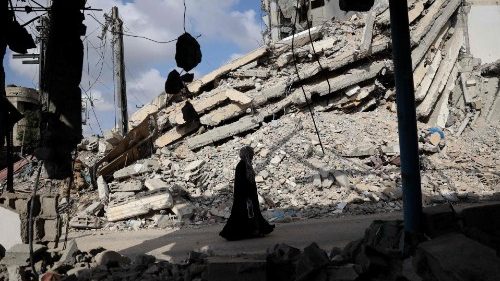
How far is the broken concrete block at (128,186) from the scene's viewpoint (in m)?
12.2

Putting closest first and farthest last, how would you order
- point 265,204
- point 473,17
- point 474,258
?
point 474,258 → point 265,204 → point 473,17

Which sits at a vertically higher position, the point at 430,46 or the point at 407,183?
the point at 430,46

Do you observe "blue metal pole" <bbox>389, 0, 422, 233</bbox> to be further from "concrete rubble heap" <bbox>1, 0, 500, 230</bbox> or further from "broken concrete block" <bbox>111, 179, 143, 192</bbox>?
"broken concrete block" <bbox>111, 179, 143, 192</bbox>

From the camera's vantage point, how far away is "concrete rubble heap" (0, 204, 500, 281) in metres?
2.76

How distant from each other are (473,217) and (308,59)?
496 inches

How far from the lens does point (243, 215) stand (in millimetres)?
7105

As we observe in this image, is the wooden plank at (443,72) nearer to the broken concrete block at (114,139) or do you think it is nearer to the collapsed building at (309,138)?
the collapsed building at (309,138)

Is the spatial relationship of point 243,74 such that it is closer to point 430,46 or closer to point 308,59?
point 308,59

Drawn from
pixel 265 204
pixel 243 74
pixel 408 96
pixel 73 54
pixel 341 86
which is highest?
pixel 243 74

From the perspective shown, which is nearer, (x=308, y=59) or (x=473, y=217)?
(x=473, y=217)

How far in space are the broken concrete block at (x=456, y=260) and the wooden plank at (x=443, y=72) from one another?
13448 millimetres

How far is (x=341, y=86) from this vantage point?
14.6 meters

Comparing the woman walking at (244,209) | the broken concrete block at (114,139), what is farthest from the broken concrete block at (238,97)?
the woman walking at (244,209)

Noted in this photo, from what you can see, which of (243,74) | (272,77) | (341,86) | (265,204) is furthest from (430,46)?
(265,204)
